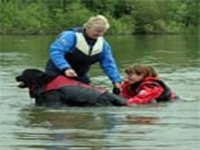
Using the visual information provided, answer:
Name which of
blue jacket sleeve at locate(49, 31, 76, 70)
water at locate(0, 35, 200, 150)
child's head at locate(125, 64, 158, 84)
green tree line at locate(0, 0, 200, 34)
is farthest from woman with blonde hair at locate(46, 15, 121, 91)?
green tree line at locate(0, 0, 200, 34)

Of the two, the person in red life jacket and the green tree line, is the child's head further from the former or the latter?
the green tree line

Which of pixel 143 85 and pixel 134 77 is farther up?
pixel 134 77

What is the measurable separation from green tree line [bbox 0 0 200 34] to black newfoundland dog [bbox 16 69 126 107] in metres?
61.3

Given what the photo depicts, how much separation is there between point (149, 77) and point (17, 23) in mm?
64779

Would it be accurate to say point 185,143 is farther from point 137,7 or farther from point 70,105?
point 137,7

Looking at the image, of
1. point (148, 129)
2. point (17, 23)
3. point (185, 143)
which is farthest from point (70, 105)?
point (17, 23)

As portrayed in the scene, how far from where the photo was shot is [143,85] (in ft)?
44.5

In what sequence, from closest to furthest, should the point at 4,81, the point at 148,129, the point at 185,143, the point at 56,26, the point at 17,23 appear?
1. the point at 185,143
2. the point at 148,129
3. the point at 4,81
4. the point at 17,23
5. the point at 56,26

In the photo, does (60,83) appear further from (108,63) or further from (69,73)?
(108,63)

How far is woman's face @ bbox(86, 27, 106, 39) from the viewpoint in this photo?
13.1 meters

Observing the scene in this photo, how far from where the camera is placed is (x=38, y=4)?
85.7 meters

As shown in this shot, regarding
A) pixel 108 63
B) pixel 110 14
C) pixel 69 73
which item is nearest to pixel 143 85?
pixel 108 63

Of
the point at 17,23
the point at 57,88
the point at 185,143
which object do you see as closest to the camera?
the point at 185,143

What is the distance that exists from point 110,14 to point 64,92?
7716cm
